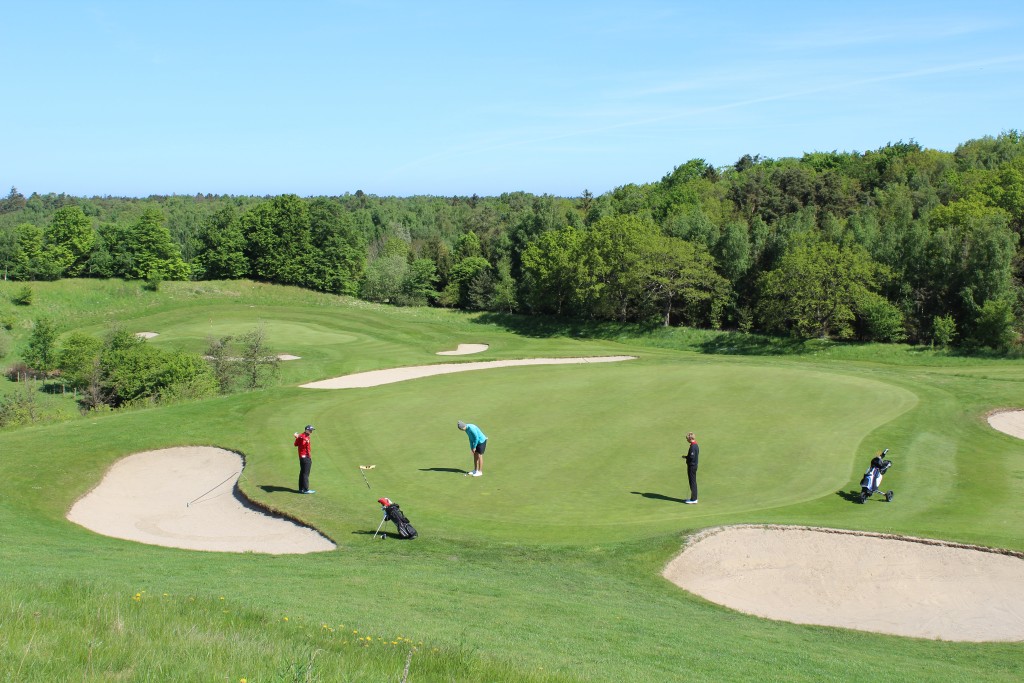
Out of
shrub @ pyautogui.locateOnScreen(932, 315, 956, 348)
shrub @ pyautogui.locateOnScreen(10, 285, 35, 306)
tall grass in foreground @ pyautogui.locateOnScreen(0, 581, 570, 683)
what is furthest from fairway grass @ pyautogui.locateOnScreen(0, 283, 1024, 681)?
shrub @ pyautogui.locateOnScreen(10, 285, 35, 306)

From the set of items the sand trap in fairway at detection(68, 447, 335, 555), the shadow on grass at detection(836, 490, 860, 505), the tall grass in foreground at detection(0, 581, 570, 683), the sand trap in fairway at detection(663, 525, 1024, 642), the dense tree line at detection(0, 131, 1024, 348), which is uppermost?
the dense tree line at detection(0, 131, 1024, 348)

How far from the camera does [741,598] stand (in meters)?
15.3

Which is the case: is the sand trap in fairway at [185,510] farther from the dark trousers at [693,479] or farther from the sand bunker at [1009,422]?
the sand bunker at [1009,422]

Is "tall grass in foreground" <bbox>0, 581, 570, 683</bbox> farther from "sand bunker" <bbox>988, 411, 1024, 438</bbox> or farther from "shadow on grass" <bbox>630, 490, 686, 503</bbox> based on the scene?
"sand bunker" <bbox>988, 411, 1024, 438</bbox>

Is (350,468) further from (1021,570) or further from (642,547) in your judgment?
(1021,570)

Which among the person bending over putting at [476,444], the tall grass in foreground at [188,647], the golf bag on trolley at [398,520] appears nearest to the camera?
the tall grass in foreground at [188,647]

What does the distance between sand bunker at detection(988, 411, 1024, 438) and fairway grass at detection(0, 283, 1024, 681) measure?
723 millimetres

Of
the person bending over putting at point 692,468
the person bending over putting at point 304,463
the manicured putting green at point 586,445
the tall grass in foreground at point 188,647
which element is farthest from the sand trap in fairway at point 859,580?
the person bending over putting at point 304,463

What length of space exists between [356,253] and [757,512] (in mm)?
94748

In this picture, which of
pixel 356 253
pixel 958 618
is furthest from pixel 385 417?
pixel 356 253

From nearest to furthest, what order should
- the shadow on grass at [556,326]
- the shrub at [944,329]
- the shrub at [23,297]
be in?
the shrub at [944,329] < the shrub at [23,297] < the shadow on grass at [556,326]

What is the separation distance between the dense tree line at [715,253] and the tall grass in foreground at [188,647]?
185 ft

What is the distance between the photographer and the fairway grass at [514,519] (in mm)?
8852

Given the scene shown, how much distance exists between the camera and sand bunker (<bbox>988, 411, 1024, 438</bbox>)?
28.8 meters
